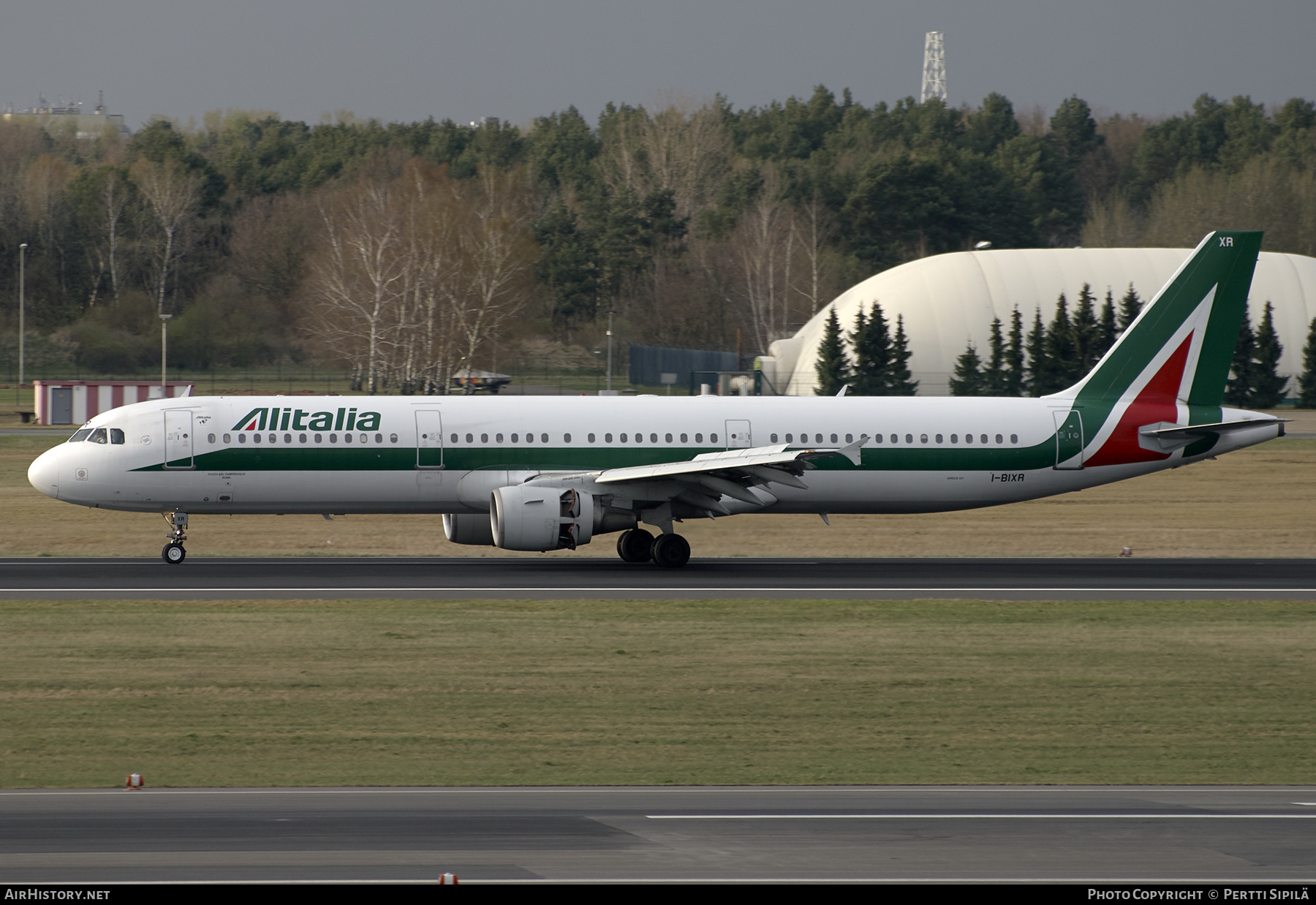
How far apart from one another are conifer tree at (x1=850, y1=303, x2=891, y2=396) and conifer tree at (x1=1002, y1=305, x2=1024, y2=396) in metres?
6.97

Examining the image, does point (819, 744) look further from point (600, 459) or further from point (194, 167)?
point (194, 167)

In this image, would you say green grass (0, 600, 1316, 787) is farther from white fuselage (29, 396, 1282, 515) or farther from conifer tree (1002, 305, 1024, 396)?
conifer tree (1002, 305, 1024, 396)

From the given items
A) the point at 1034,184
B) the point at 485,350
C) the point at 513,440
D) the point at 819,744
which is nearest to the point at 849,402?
the point at 513,440

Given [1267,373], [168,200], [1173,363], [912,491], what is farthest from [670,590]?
[168,200]

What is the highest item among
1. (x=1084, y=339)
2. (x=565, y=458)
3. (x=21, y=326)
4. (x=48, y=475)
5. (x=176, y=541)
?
(x=21, y=326)

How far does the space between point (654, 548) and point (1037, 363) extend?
192 feet

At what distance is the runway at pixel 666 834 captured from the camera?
11.2 meters

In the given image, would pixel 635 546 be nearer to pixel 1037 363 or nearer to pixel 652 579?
pixel 652 579

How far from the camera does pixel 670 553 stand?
1278 inches

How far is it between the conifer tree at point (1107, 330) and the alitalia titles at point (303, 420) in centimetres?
6078

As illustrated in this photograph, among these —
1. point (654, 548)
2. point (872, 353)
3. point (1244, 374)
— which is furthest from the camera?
point (872, 353)

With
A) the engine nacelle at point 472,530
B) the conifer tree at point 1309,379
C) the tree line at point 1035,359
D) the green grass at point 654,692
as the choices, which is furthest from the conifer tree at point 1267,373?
the engine nacelle at point 472,530

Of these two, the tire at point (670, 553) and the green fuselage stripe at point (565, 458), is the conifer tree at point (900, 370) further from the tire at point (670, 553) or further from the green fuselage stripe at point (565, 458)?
the tire at point (670, 553)

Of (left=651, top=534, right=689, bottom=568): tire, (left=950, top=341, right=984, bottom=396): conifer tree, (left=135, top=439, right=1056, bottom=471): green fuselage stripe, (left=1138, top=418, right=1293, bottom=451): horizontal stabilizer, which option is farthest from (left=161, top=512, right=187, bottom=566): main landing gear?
(left=950, top=341, right=984, bottom=396): conifer tree
